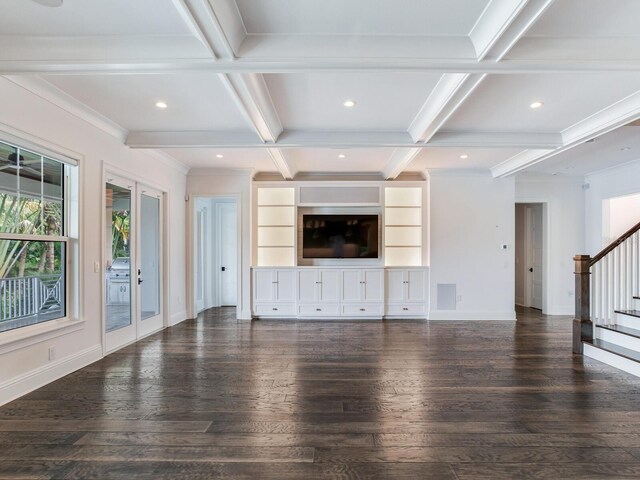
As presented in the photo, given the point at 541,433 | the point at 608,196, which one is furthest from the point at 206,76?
the point at 608,196

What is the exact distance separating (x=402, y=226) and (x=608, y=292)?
3202 millimetres

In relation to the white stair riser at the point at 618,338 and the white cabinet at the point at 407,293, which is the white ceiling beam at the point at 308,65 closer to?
the white stair riser at the point at 618,338

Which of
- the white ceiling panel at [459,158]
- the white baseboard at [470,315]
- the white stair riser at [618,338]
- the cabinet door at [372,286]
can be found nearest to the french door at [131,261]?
the cabinet door at [372,286]

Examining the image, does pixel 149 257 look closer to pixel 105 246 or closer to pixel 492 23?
pixel 105 246

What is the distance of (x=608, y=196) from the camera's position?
→ 629 cm

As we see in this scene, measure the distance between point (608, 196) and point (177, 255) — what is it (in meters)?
7.65

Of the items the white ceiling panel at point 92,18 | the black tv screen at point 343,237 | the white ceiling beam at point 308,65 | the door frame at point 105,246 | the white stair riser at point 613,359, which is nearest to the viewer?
the white ceiling panel at point 92,18

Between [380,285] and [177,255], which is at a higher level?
[177,255]

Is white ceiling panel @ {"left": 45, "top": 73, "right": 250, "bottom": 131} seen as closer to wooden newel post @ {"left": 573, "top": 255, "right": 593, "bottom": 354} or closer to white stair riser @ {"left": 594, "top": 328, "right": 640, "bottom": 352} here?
wooden newel post @ {"left": 573, "top": 255, "right": 593, "bottom": 354}

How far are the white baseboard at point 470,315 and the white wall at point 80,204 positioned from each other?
5235 mm

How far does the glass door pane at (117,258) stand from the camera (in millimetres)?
4367

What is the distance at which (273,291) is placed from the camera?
6.47 metres

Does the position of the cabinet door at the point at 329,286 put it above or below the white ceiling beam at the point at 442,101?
below

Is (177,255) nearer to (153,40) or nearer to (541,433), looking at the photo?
(153,40)
